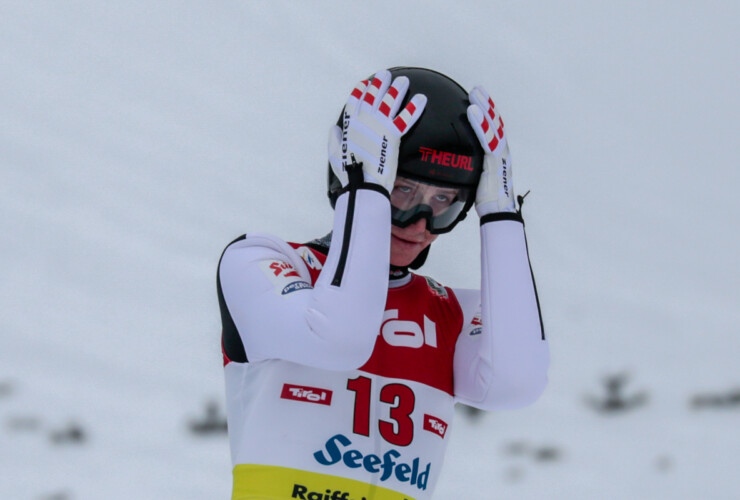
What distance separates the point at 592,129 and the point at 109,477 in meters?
3.77

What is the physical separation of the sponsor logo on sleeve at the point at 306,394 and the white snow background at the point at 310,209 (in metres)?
1.99

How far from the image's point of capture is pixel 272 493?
7.96 ft

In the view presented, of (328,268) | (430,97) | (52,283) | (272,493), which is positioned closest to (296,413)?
(272,493)

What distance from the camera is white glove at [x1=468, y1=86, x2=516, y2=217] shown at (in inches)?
107

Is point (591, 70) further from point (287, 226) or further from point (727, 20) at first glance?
point (287, 226)

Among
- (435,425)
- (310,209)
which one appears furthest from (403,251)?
(310,209)

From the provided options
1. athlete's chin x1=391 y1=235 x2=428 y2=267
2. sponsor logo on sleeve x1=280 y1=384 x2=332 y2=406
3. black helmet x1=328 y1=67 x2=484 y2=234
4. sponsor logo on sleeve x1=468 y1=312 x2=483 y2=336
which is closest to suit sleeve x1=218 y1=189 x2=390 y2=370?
sponsor logo on sleeve x1=280 y1=384 x2=332 y2=406

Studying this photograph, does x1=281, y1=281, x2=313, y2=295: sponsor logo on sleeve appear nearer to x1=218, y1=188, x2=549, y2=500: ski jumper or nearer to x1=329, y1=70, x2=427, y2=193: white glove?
x1=218, y1=188, x2=549, y2=500: ski jumper

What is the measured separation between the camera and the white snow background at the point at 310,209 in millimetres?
5152

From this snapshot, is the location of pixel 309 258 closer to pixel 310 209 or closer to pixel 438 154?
pixel 438 154

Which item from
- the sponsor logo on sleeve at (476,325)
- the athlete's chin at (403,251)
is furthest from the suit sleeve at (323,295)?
the sponsor logo on sleeve at (476,325)

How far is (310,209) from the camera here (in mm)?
4766

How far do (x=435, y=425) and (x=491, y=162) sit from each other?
81cm

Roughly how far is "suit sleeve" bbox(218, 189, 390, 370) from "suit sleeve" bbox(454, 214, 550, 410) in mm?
394
